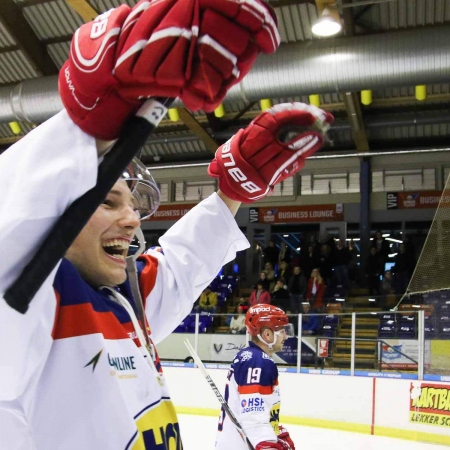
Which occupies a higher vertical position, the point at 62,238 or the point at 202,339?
the point at 62,238

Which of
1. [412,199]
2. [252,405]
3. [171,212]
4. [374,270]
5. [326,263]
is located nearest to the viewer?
[252,405]

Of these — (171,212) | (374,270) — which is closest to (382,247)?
(374,270)

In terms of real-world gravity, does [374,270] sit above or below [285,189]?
below

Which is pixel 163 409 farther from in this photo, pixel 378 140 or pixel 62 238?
pixel 378 140

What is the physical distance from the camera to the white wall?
6.68 m

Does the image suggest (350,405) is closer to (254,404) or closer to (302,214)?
(254,404)

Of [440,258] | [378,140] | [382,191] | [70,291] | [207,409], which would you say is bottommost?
[207,409]

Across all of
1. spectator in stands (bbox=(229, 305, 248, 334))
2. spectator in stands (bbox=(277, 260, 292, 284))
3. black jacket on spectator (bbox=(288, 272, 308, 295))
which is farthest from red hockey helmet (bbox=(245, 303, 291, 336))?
spectator in stands (bbox=(277, 260, 292, 284))

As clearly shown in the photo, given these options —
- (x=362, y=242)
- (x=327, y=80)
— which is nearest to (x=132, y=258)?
(x=327, y=80)

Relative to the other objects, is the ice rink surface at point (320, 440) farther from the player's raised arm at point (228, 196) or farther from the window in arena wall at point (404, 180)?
the window in arena wall at point (404, 180)

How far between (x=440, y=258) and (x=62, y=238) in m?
5.87

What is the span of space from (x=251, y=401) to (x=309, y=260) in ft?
27.6

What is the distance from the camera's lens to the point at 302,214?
13633 millimetres

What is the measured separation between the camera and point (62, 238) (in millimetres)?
673
